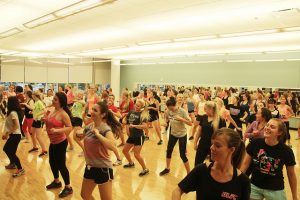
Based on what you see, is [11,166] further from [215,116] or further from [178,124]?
[215,116]

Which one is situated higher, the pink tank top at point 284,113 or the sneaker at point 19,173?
the pink tank top at point 284,113

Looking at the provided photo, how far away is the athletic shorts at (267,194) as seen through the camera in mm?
2441

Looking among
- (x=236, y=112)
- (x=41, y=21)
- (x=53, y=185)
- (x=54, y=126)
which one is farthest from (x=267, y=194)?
(x=41, y=21)

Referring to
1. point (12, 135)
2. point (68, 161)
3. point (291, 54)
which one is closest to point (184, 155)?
point (68, 161)

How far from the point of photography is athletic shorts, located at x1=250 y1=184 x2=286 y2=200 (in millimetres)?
2441

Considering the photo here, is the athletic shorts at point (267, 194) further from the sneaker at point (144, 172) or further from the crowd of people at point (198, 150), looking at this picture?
the sneaker at point (144, 172)

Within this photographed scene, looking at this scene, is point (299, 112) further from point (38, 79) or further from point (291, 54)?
point (38, 79)

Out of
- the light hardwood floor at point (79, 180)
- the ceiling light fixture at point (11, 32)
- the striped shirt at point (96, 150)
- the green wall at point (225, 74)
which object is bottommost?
the light hardwood floor at point (79, 180)

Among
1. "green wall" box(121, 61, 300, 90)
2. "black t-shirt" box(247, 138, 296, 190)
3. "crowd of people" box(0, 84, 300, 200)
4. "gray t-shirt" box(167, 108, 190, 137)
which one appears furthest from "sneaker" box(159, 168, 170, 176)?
"green wall" box(121, 61, 300, 90)

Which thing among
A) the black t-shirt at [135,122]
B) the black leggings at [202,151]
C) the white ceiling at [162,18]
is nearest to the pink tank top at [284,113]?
the white ceiling at [162,18]

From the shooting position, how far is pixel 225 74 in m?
14.2

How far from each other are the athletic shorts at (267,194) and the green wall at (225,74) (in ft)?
36.3

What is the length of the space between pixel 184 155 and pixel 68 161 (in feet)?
8.73

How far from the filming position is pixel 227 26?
6.35 metres
